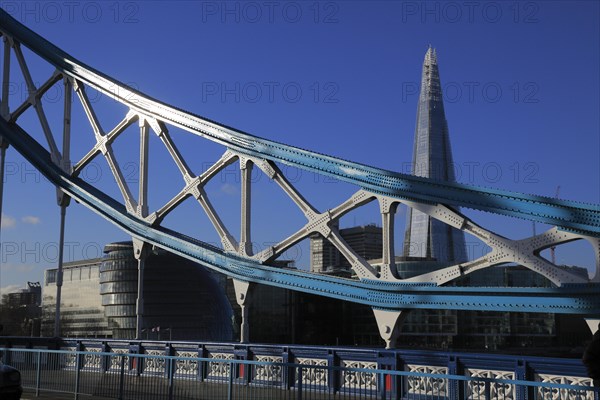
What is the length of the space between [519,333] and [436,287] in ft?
415

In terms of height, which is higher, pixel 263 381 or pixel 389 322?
pixel 389 322

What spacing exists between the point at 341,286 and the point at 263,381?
6.50m

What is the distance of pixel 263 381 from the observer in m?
17.2

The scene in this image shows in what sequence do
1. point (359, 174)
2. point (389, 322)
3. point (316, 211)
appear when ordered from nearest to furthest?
point (389, 322), point (359, 174), point (316, 211)

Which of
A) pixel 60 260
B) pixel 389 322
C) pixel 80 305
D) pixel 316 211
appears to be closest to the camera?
pixel 389 322

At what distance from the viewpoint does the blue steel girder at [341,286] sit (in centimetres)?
1931

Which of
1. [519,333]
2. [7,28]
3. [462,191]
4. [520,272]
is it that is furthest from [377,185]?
[520,272]

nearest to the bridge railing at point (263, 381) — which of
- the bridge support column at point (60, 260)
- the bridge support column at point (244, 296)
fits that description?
the bridge support column at point (244, 296)

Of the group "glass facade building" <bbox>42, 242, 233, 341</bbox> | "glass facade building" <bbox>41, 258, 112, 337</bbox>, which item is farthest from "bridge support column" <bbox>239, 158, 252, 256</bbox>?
"glass facade building" <bbox>41, 258, 112, 337</bbox>

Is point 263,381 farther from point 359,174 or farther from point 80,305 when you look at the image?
point 80,305

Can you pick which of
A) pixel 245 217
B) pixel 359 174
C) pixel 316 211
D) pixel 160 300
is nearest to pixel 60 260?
pixel 245 217

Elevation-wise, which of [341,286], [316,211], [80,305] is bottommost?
[341,286]

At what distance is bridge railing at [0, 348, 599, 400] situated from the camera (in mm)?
13797

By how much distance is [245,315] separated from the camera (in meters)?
24.5
